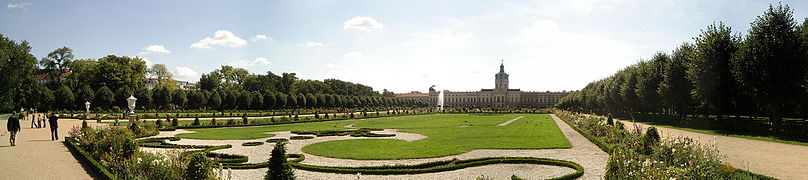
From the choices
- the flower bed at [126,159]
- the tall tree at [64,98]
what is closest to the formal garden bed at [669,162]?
the flower bed at [126,159]

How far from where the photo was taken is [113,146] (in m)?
9.52

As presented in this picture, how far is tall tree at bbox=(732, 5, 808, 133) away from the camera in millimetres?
18266

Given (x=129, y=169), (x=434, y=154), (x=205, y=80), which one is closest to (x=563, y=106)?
(x=205, y=80)

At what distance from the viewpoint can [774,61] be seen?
1859cm

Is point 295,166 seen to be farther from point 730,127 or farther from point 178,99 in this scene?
point 178,99

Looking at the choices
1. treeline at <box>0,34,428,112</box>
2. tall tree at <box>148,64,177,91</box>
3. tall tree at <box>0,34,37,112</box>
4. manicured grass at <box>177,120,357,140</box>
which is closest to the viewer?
manicured grass at <box>177,120,357,140</box>

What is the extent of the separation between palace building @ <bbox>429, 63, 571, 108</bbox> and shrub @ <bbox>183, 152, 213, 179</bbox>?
127353 mm

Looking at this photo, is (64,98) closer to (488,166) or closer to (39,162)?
(39,162)

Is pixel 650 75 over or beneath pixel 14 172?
over

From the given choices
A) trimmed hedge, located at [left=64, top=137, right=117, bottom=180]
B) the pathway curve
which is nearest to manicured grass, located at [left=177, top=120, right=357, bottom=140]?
trimmed hedge, located at [left=64, top=137, right=117, bottom=180]

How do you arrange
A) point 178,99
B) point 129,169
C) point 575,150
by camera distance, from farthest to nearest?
point 178,99 → point 575,150 → point 129,169

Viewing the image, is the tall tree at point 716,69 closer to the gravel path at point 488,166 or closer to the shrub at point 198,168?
the gravel path at point 488,166

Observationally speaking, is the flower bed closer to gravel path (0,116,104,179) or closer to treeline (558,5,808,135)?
gravel path (0,116,104,179)

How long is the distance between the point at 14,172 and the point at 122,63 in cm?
5068
